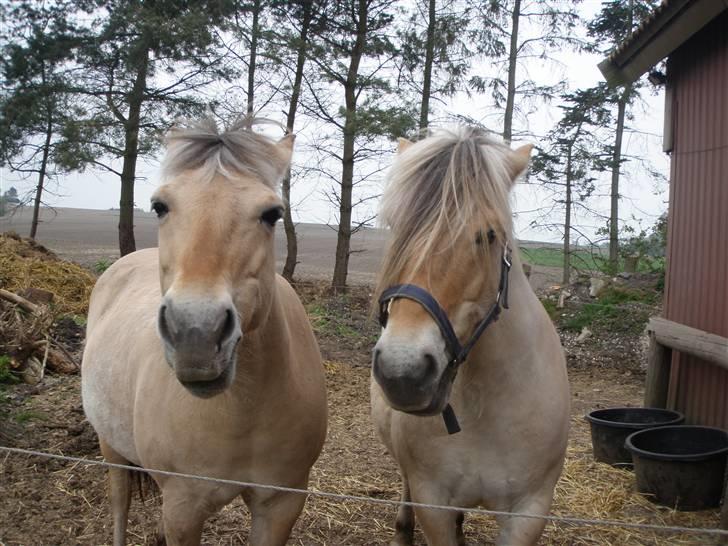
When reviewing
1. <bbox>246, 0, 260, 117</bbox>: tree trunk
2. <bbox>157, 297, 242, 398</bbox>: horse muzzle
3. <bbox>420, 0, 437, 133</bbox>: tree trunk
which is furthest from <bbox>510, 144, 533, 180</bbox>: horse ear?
<bbox>246, 0, 260, 117</bbox>: tree trunk

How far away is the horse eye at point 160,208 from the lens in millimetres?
2033

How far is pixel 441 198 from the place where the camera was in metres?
2.02

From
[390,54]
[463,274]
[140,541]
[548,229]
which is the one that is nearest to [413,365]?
[463,274]

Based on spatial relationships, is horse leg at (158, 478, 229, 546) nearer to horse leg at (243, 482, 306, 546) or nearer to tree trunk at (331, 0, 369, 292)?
horse leg at (243, 482, 306, 546)

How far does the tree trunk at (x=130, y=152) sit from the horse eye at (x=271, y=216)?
1232cm

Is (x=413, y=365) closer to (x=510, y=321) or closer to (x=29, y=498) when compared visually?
(x=510, y=321)

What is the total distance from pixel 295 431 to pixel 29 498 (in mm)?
2564

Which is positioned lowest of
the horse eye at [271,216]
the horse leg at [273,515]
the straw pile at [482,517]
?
the straw pile at [482,517]

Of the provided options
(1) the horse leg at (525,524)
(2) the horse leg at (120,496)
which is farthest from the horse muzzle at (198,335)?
(2) the horse leg at (120,496)

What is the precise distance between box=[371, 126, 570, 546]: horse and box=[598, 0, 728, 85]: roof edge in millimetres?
3512

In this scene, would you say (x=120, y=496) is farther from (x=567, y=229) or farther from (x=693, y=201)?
(x=567, y=229)

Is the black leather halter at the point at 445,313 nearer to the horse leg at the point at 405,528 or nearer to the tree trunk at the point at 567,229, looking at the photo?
Answer: the horse leg at the point at 405,528

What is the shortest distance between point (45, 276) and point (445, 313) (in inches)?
408

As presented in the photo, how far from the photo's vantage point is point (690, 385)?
528 centimetres
